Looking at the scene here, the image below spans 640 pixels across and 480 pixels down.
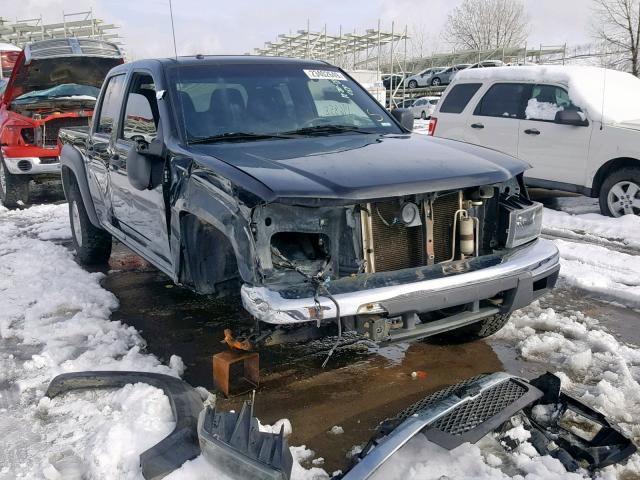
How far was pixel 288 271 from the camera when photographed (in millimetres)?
2930

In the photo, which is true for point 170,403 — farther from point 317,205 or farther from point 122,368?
point 317,205

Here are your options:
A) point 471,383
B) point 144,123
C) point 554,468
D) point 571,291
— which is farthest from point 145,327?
point 571,291

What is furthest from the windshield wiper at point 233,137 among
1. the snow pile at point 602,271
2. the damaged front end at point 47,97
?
the damaged front end at point 47,97

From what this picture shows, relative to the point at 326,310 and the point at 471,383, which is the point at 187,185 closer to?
the point at 326,310

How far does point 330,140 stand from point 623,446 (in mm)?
2316

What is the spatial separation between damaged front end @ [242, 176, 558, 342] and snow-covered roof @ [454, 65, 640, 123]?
496 centimetres

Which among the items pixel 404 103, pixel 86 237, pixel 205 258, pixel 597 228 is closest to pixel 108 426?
pixel 205 258

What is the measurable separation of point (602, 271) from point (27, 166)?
7805mm

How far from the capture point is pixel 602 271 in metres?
5.54

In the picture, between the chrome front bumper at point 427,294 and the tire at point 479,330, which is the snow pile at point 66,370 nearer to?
the chrome front bumper at point 427,294

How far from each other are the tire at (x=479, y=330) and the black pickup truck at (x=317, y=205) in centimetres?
1

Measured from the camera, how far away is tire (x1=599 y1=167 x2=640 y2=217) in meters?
7.37

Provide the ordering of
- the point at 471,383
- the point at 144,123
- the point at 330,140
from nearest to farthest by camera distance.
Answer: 1. the point at 471,383
2. the point at 330,140
3. the point at 144,123

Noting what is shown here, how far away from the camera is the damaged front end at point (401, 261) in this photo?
9.29 feet
